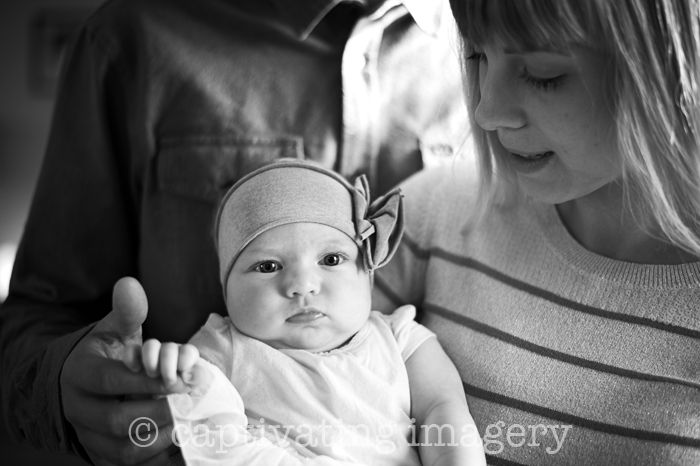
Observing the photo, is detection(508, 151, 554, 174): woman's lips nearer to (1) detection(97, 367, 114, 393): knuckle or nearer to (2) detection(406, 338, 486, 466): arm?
(2) detection(406, 338, 486, 466): arm

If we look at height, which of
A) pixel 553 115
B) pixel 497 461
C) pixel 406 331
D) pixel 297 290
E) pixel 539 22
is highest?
pixel 539 22

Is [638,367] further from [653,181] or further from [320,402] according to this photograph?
[320,402]

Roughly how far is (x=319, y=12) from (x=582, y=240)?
28.0 inches

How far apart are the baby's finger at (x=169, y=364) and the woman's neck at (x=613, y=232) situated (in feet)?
2.36

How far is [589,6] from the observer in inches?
36.5

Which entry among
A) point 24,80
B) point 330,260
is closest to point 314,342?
point 330,260

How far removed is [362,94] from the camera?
1.46 meters

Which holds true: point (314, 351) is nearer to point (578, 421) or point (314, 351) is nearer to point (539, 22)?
point (578, 421)

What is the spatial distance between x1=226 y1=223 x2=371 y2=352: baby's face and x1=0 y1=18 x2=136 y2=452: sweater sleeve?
0.40 m

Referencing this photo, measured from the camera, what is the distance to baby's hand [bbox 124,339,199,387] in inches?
35.4

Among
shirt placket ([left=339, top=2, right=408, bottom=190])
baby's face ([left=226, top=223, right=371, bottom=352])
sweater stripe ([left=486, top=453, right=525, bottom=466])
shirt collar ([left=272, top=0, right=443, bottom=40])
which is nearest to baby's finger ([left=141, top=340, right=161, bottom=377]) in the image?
baby's face ([left=226, top=223, right=371, bottom=352])

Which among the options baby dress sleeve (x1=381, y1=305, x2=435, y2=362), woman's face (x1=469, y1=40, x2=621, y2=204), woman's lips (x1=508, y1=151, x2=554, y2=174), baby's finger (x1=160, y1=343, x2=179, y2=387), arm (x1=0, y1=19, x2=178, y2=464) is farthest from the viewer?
arm (x1=0, y1=19, x2=178, y2=464)

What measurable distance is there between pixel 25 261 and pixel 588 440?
3.75 feet

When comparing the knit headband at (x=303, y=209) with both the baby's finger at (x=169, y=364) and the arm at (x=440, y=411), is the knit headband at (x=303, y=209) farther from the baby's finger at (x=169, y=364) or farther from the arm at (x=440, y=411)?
the baby's finger at (x=169, y=364)
